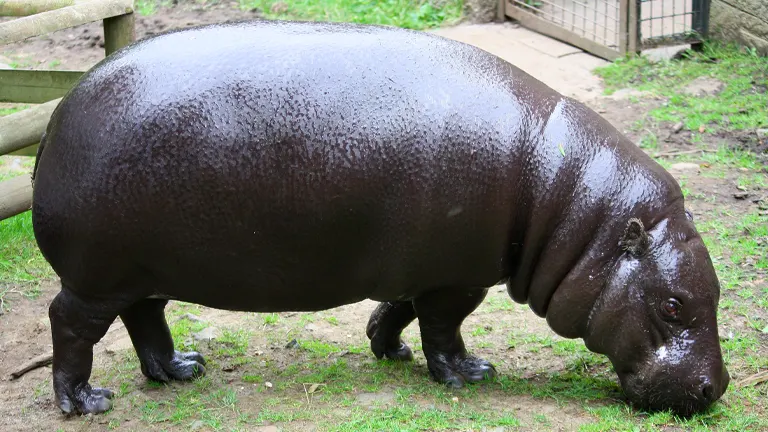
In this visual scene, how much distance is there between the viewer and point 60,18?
20.6ft

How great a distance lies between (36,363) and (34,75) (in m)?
2.57

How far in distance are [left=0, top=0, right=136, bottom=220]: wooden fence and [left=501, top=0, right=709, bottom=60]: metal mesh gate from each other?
4.95 meters

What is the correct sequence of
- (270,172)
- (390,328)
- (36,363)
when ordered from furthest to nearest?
A: (36,363) → (390,328) → (270,172)

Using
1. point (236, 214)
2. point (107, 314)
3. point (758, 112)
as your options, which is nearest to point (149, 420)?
point (107, 314)

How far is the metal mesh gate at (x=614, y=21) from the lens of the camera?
968 cm

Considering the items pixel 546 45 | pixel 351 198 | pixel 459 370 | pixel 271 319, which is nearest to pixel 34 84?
pixel 271 319

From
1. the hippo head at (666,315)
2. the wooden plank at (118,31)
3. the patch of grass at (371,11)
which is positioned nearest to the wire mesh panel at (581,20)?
the patch of grass at (371,11)

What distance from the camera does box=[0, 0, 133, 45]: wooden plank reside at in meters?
5.92

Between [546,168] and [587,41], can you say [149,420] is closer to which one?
[546,168]

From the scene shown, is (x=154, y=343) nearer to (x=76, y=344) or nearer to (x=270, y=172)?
(x=76, y=344)

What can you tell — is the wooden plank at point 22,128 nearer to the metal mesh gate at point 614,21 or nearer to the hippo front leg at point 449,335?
the hippo front leg at point 449,335

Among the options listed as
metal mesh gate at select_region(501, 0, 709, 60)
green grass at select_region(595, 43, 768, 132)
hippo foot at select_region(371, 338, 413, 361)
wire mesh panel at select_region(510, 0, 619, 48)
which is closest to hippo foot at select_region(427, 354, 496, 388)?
hippo foot at select_region(371, 338, 413, 361)

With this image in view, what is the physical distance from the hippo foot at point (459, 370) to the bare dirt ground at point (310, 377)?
0.21 feet

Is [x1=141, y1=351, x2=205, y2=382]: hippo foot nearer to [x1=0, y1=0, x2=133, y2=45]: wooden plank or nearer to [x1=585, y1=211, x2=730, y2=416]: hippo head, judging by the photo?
[x1=585, y1=211, x2=730, y2=416]: hippo head
